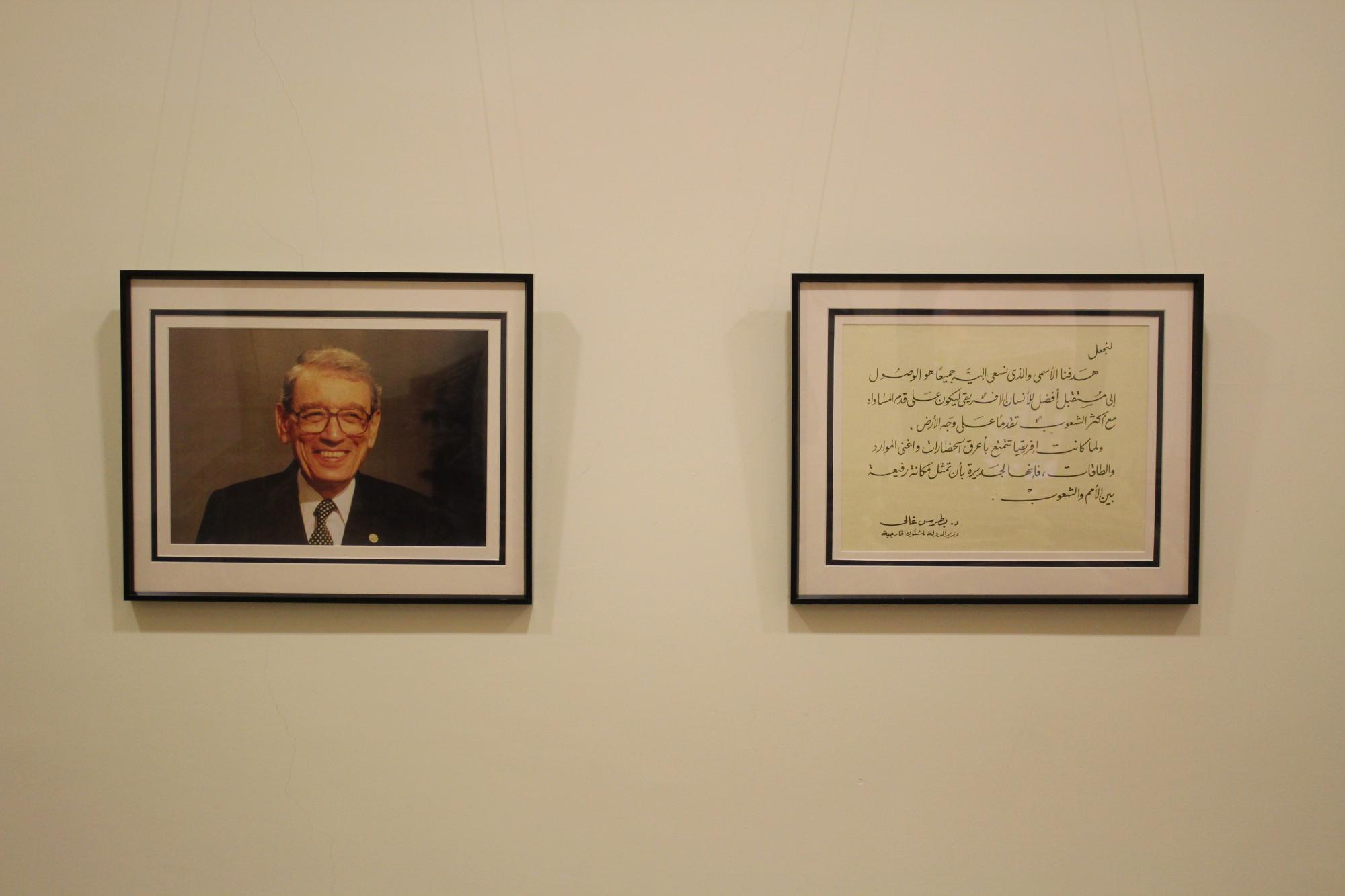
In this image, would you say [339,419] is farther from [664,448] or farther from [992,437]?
[992,437]

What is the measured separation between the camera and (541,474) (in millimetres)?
813

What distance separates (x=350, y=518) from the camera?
799 mm

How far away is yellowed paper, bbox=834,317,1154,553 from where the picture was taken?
0.80 meters

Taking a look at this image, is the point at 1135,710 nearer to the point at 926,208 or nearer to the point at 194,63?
the point at 926,208

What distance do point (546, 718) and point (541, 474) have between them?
0.96 ft

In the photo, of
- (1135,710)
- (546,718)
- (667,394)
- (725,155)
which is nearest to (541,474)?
(667,394)

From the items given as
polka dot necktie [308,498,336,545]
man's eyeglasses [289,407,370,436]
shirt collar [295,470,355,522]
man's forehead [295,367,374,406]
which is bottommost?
polka dot necktie [308,498,336,545]

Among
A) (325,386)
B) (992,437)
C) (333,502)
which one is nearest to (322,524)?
(333,502)

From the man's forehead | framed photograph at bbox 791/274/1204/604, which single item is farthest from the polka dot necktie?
framed photograph at bbox 791/274/1204/604

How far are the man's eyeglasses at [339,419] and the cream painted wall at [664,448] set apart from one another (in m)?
0.18

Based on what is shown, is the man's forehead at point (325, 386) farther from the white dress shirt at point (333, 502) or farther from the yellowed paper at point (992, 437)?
the yellowed paper at point (992, 437)

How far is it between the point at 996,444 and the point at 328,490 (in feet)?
2.56

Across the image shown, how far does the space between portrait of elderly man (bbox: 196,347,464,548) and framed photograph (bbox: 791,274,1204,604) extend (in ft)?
1.49

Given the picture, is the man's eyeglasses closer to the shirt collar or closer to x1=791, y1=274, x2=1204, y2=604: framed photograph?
the shirt collar
